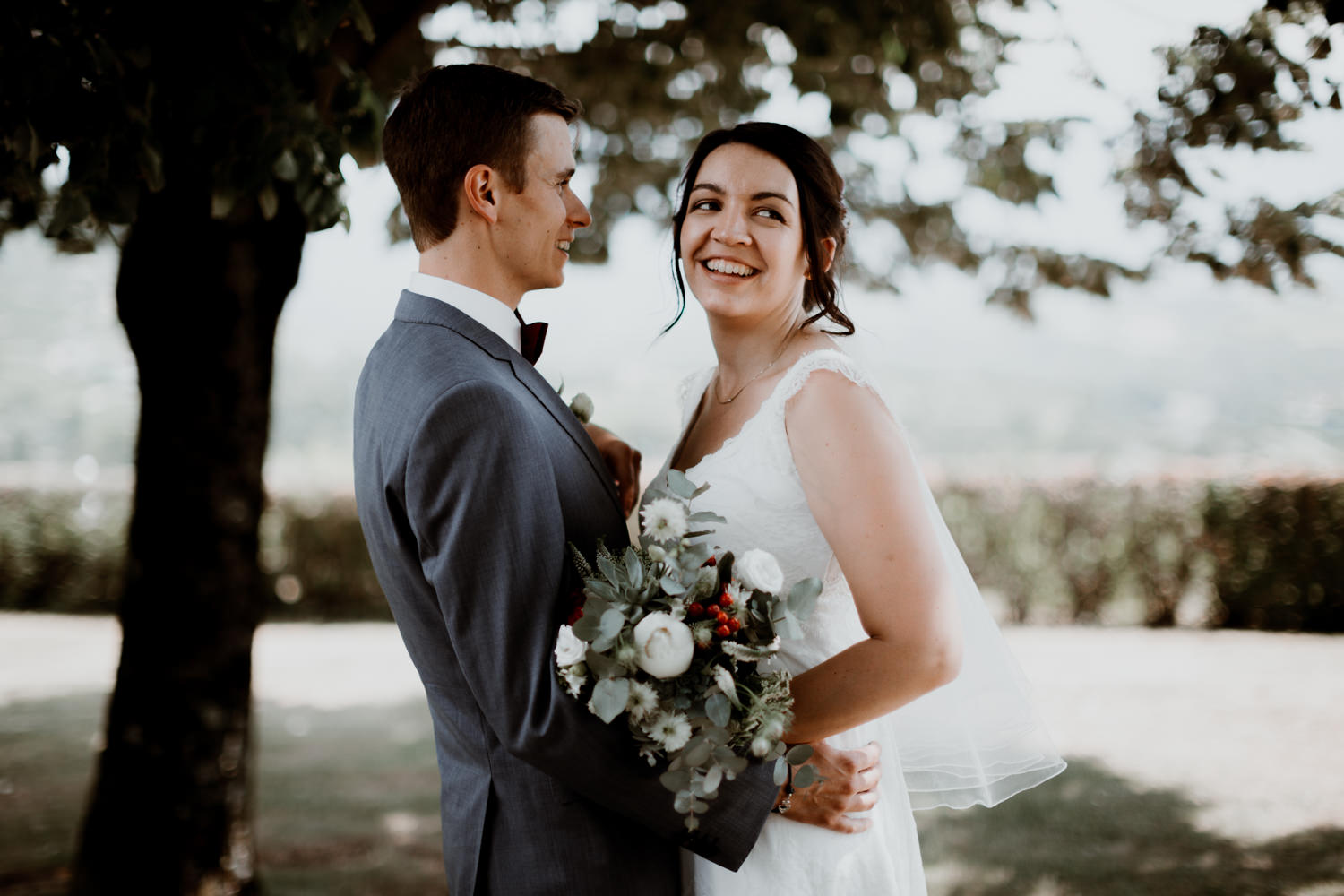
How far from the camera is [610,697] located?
1679 millimetres

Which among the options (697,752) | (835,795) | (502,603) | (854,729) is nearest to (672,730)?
(697,752)

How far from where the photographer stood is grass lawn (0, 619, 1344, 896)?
522cm

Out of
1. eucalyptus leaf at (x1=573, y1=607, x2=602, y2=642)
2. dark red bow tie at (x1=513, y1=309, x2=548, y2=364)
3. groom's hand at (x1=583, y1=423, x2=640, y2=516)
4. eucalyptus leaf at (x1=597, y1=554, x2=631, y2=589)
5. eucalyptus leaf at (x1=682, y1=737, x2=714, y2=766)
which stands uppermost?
dark red bow tie at (x1=513, y1=309, x2=548, y2=364)

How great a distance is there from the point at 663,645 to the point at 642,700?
0.42 feet

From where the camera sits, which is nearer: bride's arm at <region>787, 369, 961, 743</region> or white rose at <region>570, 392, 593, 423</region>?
bride's arm at <region>787, 369, 961, 743</region>

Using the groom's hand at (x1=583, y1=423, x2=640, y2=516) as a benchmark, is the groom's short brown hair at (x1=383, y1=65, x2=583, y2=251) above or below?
above

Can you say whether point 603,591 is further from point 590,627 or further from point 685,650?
point 685,650

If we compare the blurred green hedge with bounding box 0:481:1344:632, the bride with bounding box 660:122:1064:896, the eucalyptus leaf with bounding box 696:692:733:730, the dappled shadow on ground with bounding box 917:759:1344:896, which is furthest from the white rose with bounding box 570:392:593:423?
the blurred green hedge with bounding box 0:481:1344:632

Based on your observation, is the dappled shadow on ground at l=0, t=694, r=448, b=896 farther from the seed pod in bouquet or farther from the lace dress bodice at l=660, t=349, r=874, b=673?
the seed pod in bouquet

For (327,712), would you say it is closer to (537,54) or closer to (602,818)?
(537,54)

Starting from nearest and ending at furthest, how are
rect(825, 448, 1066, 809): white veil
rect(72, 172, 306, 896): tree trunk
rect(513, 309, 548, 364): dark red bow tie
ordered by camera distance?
rect(513, 309, 548, 364): dark red bow tie
rect(825, 448, 1066, 809): white veil
rect(72, 172, 306, 896): tree trunk

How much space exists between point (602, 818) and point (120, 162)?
230 centimetres

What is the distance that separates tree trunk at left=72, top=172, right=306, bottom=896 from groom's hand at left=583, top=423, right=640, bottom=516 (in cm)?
218

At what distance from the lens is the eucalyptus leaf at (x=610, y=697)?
167 centimetres
